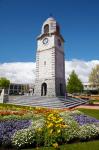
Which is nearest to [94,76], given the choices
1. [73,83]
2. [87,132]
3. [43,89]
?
[73,83]

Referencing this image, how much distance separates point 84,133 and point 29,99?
26273 millimetres

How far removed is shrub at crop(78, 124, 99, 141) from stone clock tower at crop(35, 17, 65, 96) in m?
27.1

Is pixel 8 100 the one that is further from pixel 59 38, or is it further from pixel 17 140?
pixel 17 140

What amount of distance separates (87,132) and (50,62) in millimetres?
29349

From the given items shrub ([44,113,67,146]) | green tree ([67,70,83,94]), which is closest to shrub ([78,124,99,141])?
shrub ([44,113,67,146])

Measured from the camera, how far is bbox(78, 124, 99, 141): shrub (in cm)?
971

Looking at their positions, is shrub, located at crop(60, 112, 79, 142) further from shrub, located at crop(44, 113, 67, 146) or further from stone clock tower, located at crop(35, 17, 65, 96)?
stone clock tower, located at crop(35, 17, 65, 96)

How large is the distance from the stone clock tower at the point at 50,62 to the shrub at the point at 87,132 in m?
27.1

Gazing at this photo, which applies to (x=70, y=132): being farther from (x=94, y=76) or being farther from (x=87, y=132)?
(x=94, y=76)

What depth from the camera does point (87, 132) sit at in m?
10.0

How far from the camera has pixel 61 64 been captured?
136 ft

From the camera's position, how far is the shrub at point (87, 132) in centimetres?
971

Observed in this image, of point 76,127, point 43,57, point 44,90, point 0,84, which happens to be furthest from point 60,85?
point 0,84

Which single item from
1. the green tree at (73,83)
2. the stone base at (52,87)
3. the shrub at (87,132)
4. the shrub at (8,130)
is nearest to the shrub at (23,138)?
the shrub at (8,130)
